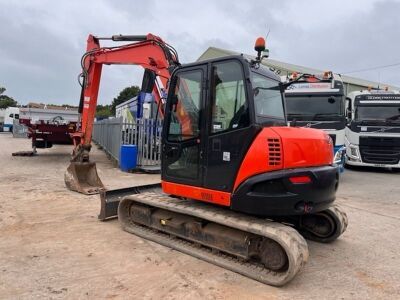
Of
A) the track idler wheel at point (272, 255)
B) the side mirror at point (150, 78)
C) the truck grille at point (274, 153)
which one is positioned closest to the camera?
the track idler wheel at point (272, 255)

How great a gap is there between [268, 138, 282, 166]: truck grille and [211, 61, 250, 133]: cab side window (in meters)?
0.35

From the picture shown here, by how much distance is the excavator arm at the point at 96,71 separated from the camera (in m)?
8.12

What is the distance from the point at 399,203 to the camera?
9133 millimetres

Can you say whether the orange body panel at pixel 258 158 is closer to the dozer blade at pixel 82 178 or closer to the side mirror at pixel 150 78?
the side mirror at pixel 150 78

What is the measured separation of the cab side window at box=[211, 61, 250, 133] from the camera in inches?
182

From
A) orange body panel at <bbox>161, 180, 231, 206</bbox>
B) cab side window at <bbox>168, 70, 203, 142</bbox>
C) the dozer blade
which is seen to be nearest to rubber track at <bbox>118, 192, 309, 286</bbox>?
orange body panel at <bbox>161, 180, 231, 206</bbox>

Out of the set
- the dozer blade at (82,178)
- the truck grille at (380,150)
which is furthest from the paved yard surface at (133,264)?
A: the truck grille at (380,150)

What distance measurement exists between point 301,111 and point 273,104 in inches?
278

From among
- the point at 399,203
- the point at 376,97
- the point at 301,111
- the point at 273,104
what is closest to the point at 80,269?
the point at 273,104

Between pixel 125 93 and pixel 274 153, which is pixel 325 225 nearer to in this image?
pixel 274 153

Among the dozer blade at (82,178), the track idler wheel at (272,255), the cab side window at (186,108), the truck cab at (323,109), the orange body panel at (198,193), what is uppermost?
the truck cab at (323,109)

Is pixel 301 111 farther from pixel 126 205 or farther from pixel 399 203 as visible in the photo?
pixel 126 205

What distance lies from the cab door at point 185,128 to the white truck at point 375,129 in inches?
421

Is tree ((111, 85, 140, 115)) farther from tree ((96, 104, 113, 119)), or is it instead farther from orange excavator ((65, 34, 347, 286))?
orange excavator ((65, 34, 347, 286))
